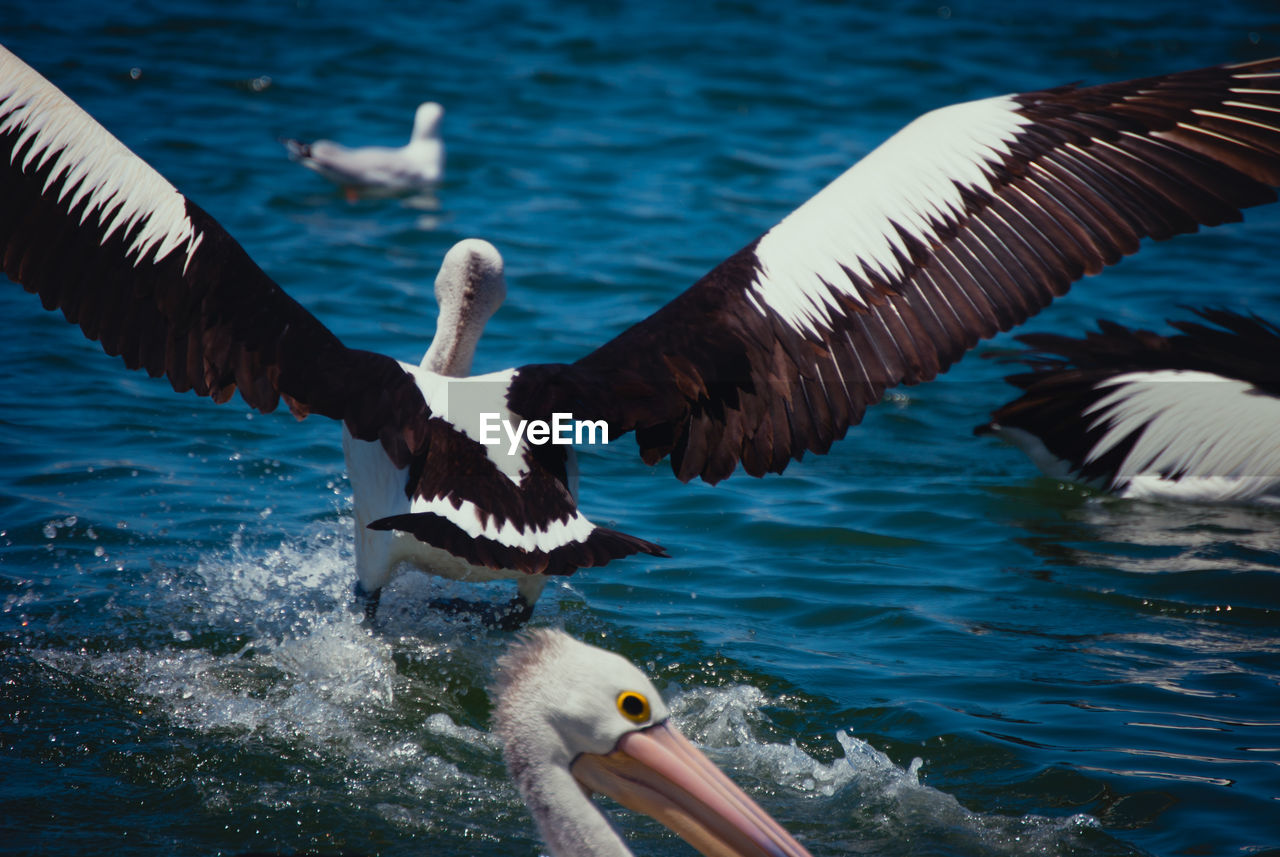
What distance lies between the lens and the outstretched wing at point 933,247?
4.63 m

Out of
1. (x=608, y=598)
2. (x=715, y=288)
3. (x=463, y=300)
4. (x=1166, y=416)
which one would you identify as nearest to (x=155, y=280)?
(x=463, y=300)

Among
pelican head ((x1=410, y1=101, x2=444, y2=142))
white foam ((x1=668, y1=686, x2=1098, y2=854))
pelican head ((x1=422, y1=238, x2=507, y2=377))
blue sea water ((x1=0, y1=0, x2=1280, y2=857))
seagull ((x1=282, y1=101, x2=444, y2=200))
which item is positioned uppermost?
pelican head ((x1=410, y1=101, x2=444, y2=142))

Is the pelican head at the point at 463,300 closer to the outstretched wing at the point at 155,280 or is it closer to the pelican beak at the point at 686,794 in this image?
the outstretched wing at the point at 155,280

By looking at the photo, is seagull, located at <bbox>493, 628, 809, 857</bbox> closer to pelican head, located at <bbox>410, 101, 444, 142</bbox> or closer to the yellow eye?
the yellow eye

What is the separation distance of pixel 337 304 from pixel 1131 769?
5933 mm

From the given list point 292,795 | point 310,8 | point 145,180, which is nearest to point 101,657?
point 292,795

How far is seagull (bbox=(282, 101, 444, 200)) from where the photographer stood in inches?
399

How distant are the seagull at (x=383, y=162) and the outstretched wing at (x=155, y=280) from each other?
577cm

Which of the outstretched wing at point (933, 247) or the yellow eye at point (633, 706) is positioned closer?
the yellow eye at point (633, 706)

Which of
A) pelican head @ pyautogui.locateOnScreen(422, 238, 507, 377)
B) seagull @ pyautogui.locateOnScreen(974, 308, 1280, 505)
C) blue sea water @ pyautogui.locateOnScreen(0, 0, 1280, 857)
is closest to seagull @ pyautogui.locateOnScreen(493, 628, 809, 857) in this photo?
blue sea water @ pyautogui.locateOnScreen(0, 0, 1280, 857)

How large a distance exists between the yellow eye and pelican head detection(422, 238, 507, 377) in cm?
230

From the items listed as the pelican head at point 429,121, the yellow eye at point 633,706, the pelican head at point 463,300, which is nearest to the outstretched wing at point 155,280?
the pelican head at point 463,300

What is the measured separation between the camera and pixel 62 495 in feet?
19.2

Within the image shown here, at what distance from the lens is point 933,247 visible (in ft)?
15.3
